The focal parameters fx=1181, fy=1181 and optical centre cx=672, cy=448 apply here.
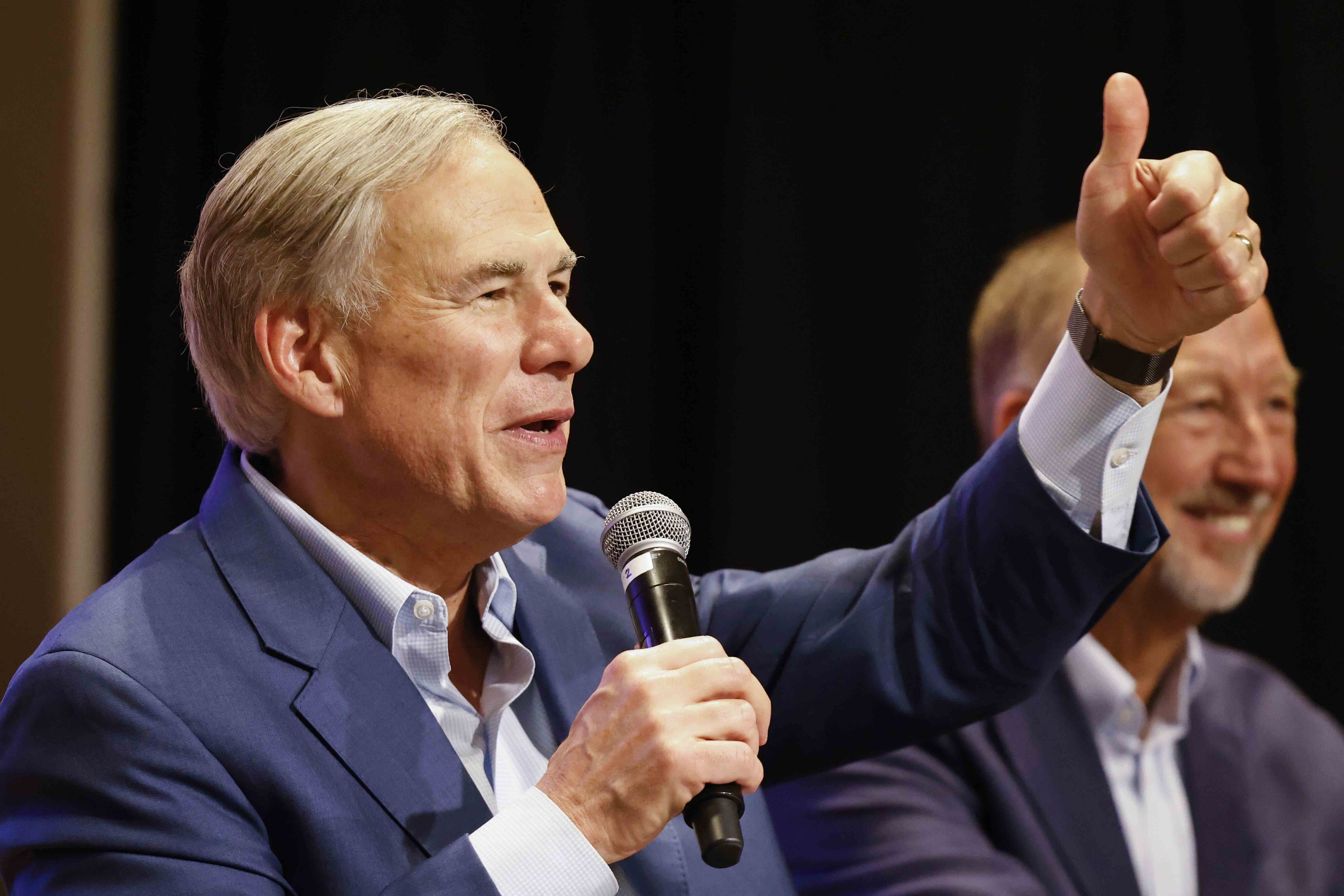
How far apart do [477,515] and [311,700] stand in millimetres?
279

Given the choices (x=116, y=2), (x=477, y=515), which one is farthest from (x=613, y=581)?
(x=116, y=2)

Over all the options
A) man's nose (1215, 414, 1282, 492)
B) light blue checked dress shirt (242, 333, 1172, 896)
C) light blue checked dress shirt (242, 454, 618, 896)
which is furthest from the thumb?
man's nose (1215, 414, 1282, 492)

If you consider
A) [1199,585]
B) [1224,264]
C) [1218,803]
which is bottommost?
[1218,803]

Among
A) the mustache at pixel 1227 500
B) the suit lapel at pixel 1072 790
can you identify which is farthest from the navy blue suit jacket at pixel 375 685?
the mustache at pixel 1227 500

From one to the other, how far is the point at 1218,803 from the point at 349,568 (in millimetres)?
1687

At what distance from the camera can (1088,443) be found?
1.39m

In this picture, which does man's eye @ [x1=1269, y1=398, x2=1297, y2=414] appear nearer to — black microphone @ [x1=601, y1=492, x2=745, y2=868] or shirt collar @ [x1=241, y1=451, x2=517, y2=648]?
black microphone @ [x1=601, y1=492, x2=745, y2=868]

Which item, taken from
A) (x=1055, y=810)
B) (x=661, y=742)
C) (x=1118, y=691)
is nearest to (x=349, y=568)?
(x=661, y=742)

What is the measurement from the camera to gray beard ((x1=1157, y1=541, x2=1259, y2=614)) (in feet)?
7.51

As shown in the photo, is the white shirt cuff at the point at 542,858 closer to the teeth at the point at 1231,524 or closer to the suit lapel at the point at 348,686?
the suit lapel at the point at 348,686

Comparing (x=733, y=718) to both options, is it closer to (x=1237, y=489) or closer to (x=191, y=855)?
(x=191, y=855)

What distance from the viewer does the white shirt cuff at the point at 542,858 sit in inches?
44.1

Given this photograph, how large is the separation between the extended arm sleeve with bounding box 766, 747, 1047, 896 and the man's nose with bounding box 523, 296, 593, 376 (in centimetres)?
103

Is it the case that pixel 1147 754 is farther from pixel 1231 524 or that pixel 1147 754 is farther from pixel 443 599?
pixel 443 599
